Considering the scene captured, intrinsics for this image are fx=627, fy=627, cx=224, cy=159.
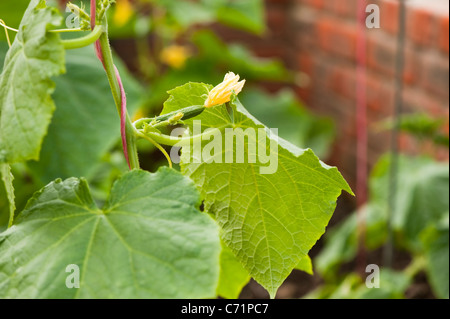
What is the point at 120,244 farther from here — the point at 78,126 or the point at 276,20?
the point at 276,20

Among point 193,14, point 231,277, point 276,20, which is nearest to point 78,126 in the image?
point 231,277

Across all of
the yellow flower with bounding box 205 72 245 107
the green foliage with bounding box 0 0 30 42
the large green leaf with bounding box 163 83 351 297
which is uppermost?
the green foliage with bounding box 0 0 30 42

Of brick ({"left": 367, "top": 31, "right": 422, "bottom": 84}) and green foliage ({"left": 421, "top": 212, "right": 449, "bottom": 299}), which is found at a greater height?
brick ({"left": 367, "top": 31, "right": 422, "bottom": 84})

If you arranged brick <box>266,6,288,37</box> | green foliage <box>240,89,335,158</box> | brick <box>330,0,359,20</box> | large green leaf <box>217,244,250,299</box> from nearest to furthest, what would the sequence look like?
large green leaf <box>217,244,250,299</box> < brick <box>330,0,359,20</box> < green foliage <box>240,89,335,158</box> < brick <box>266,6,288,37</box>

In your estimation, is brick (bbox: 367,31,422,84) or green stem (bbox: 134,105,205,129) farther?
brick (bbox: 367,31,422,84)

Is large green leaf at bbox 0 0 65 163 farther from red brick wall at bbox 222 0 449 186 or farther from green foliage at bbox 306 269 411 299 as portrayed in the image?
red brick wall at bbox 222 0 449 186

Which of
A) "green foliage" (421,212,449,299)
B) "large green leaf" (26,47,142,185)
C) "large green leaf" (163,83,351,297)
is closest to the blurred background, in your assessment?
"green foliage" (421,212,449,299)

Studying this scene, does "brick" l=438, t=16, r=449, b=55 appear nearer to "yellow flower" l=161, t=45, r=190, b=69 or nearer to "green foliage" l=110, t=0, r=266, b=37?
"green foliage" l=110, t=0, r=266, b=37

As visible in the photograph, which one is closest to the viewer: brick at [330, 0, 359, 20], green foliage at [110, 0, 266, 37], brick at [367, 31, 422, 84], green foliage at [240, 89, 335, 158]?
brick at [367, 31, 422, 84]
